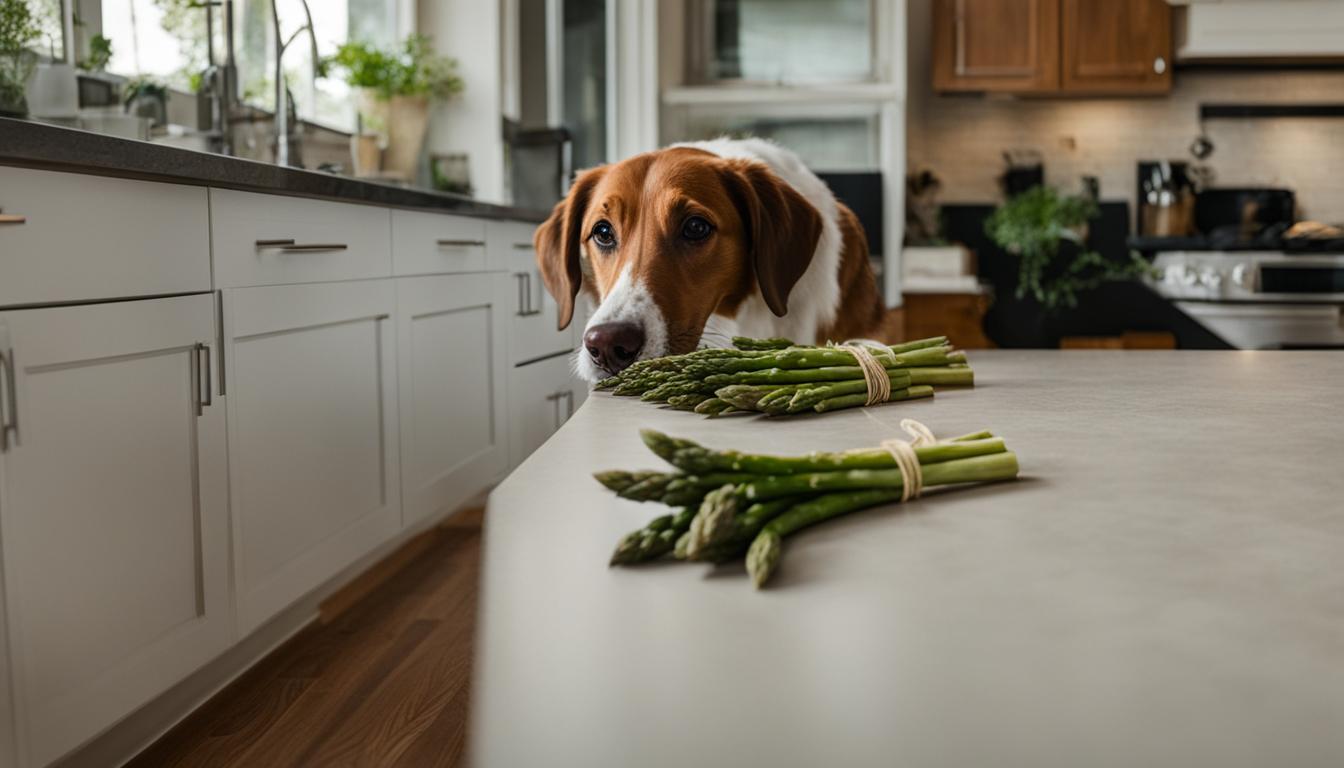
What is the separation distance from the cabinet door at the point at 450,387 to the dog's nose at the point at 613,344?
1.49m

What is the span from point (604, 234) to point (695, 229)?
16 centimetres

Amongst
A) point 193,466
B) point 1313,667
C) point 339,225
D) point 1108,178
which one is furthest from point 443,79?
point 1313,667

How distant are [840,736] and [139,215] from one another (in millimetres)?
1593

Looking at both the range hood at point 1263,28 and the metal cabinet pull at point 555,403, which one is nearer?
the metal cabinet pull at point 555,403

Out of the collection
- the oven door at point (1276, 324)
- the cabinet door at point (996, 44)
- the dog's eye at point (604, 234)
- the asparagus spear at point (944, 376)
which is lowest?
the oven door at point (1276, 324)

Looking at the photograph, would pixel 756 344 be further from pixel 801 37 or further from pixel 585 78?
pixel 801 37

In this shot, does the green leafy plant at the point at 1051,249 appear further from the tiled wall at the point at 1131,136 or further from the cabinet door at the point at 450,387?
the cabinet door at the point at 450,387

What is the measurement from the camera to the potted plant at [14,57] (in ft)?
6.70

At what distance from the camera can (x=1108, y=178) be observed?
628cm

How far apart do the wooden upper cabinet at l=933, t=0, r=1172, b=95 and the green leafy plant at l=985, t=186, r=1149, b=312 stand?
596 mm

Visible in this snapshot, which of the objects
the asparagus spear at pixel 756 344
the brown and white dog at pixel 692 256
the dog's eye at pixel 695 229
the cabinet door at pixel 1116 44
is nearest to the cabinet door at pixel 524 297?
the brown and white dog at pixel 692 256

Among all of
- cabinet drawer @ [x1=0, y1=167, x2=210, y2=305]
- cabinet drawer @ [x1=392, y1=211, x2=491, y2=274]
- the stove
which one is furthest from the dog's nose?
the stove

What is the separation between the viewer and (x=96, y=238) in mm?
1560

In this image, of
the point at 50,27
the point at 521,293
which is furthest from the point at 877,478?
the point at 521,293
